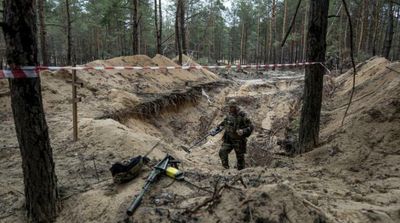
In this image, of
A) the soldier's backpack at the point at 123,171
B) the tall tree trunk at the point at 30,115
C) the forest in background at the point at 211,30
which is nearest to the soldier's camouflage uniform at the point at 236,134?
the soldier's backpack at the point at 123,171

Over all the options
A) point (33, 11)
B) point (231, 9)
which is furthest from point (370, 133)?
point (231, 9)

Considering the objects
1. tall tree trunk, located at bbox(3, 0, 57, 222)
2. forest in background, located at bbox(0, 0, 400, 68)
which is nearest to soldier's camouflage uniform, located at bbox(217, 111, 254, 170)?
tall tree trunk, located at bbox(3, 0, 57, 222)

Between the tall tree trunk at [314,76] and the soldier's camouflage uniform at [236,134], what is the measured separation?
122cm

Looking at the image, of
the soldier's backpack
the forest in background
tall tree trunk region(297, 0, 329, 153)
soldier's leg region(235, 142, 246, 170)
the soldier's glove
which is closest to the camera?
the soldier's backpack

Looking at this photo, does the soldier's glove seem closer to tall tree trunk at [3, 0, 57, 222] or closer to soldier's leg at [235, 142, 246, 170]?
soldier's leg at [235, 142, 246, 170]

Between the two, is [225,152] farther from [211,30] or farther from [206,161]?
[211,30]

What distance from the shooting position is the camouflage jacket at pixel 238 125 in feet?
23.8

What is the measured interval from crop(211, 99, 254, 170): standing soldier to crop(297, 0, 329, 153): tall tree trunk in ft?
4.03

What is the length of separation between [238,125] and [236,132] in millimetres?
167

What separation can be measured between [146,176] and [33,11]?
2410 millimetres

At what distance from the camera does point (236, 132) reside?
290 inches

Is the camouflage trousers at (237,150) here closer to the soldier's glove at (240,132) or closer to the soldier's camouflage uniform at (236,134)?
the soldier's camouflage uniform at (236,134)

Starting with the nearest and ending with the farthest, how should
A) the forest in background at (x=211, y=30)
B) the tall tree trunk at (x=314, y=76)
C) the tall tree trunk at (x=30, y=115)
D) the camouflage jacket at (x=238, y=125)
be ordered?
the tall tree trunk at (x=30, y=115) < the tall tree trunk at (x=314, y=76) < the camouflage jacket at (x=238, y=125) < the forest in background at (x=211, y=30)

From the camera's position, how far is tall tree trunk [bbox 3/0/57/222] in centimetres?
334
